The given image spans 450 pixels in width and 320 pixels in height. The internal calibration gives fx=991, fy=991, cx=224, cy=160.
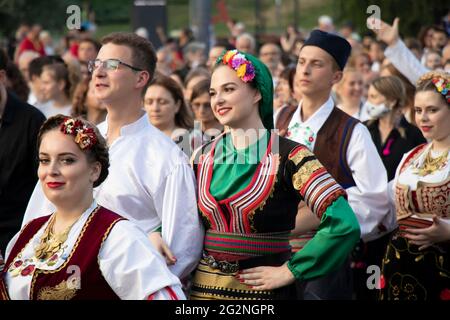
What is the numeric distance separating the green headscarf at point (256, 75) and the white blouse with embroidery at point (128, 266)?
42.5 inches

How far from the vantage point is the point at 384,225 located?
6.18 m

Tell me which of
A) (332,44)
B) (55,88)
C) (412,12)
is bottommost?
(55,88)

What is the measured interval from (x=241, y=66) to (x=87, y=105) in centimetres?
379

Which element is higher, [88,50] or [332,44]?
[88,50]

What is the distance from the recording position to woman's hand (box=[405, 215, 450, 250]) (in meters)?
5.54

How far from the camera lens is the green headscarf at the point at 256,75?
187 inches

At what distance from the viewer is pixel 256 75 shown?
4.80 meters

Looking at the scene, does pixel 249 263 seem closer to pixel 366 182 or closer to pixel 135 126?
pixel 135 126

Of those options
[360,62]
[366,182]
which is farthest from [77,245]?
[360,62]

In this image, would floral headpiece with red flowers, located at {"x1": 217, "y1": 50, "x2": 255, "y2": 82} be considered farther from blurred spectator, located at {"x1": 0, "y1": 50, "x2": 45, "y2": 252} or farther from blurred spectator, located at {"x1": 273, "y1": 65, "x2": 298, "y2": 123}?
blurred spectator, located at {"x1": 273, "y1": 65, "x2": 298, "y2": 123}

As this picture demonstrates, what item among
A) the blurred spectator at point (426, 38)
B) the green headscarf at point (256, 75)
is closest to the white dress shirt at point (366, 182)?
the green headscarf at point (256, 75)

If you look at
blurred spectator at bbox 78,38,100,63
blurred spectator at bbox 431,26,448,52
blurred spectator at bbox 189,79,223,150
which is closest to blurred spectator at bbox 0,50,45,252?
blurred spectator at bbox 189,79,223,150
